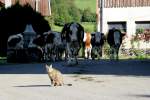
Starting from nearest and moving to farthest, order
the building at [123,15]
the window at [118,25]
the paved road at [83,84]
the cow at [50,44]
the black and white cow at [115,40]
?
1. the paved road at [83,84]
2. the cow at [50,44]
3. the black and white cow at [115,40]
4. the building at [123,15]
5. the window at [118,25]

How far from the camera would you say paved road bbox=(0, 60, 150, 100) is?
18234 mm

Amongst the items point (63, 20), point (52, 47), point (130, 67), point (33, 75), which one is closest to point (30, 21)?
point (52, 47)

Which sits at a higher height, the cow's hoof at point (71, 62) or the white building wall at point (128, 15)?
the white building wall at point (128, 15)

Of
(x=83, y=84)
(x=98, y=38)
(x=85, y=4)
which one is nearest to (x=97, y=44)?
(x=98, y=38)

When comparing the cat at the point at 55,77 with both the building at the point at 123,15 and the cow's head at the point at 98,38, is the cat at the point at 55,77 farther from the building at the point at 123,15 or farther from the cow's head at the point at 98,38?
the building at the point at 123,15

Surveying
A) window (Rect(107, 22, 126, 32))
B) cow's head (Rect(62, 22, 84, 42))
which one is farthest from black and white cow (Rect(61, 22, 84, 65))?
window (Rect(107, 22, 126, 32))

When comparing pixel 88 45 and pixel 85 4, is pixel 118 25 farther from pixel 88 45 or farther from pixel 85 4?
pixel 85 4

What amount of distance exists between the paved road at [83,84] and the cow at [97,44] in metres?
10.3

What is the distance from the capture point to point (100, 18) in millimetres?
52344

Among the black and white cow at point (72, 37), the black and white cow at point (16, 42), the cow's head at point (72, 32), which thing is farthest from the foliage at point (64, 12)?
the cow's head at point (72, 32)

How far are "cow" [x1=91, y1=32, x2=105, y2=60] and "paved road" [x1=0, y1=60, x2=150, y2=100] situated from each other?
10337 millimetres

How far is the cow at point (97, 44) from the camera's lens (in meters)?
40.8

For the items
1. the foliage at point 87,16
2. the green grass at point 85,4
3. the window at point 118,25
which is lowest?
the window at point 118,25

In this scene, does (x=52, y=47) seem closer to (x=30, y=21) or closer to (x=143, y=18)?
(x=30, y=21)
